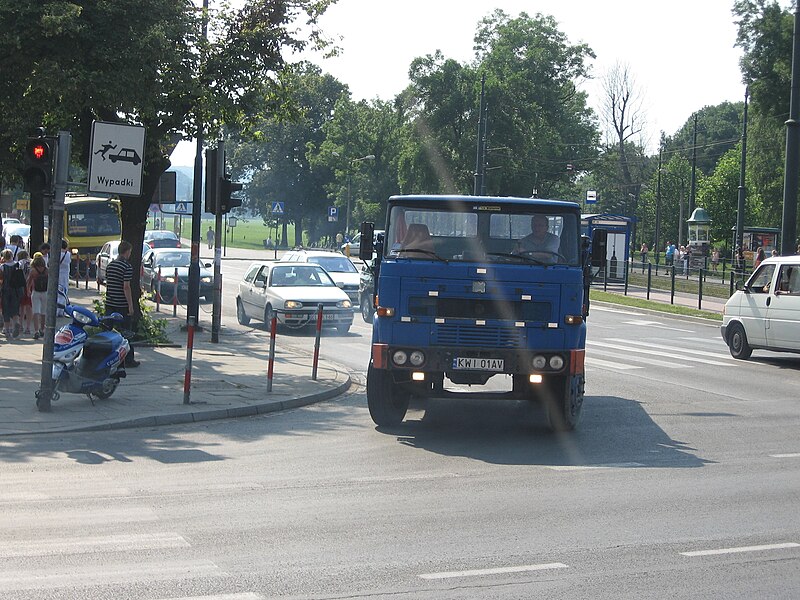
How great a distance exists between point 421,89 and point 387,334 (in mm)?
59802

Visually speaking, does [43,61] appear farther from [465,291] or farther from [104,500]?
[104,500]

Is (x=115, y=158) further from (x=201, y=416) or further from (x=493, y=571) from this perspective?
(x=493, y=571)

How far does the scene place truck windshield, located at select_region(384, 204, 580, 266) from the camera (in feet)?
39.3

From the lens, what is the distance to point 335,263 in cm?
3262

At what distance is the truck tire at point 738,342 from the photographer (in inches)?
839

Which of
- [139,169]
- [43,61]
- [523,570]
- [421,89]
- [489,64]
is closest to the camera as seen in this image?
[523,570]

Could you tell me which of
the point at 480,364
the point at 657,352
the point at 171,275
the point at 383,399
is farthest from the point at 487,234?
the point at 171,275

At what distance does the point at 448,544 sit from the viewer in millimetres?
7199

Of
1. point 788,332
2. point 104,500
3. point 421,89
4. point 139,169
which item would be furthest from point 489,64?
point 104,500

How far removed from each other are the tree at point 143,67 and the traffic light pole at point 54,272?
553 centimetres

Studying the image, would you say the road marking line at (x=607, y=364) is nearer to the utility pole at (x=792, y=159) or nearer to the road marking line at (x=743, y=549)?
the utility pole at (x=792, y=159)

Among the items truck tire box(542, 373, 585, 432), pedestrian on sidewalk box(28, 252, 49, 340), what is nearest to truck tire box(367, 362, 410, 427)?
truck tire box(542, 373, 585, 432)

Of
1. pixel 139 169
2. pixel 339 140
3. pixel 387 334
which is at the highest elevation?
pixel 339 140

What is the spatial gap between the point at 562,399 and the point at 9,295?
12.7 meters
